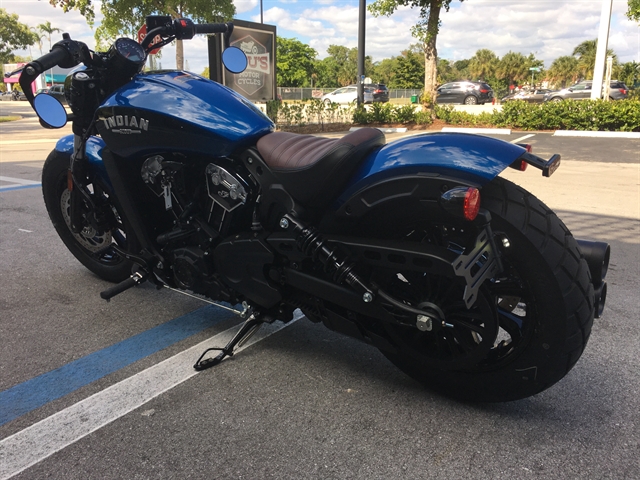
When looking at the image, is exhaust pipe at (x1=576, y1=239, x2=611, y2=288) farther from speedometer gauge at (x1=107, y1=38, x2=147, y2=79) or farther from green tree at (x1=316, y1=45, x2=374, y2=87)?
green tree at (x1=316, y1=45, x2=374, y2=87)

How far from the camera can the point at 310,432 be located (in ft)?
7.16

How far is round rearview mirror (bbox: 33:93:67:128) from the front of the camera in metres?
2.99

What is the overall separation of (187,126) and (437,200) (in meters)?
1.29

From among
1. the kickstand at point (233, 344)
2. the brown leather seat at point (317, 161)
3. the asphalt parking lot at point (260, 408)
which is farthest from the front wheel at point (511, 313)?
the kickstand at point (233, 344)

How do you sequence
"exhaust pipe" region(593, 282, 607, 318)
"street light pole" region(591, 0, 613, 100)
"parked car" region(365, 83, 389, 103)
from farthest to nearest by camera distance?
"parked car" region(365, 83, 389, 103), "street light pole" region(591, 0, 613, 100), "exhaust pipe" region(593, 282, 607, 318)

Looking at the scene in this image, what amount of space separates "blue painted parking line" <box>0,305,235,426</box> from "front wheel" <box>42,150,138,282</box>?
674 mm

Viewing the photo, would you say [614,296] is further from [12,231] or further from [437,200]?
[12,231]

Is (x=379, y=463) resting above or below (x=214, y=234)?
below

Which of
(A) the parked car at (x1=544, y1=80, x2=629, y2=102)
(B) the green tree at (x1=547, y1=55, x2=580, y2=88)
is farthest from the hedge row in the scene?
(B) the green tree at (x1=547, y1=55, x2=580, y2=88)

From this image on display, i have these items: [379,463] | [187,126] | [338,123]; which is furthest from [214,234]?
[338,123]

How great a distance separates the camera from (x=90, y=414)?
2305mm

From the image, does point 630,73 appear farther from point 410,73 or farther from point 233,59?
point 233,59

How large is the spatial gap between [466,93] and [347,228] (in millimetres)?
31236

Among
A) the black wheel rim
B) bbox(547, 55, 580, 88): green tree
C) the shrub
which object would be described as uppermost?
bbox(547, 55, 580, 88): green tree
